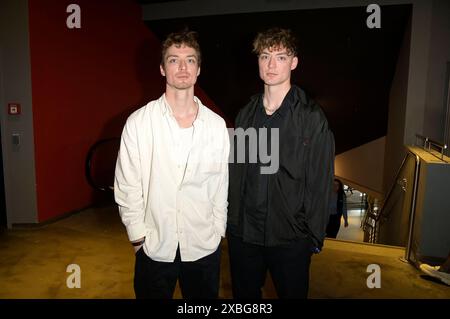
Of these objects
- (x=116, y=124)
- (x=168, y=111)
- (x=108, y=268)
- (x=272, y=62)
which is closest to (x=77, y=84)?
(x=116, y=124)

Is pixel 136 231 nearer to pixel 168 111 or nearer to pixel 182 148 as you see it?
pixel 182 148

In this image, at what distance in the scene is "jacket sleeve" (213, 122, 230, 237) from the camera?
1.95m

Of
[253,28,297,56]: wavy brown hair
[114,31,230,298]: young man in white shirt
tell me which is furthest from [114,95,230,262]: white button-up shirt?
[253,28,297,56]: wavy brown hair

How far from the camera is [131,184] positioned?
1.85m

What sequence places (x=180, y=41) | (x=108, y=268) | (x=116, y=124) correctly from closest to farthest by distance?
(x=180, y=41) → (x=108, y=268) → (x=116, y=124)

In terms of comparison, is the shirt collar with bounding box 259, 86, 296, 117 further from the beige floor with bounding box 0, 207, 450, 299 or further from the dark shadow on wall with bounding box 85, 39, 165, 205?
the dark shadow on wall with bounding box 85, 39, 165, 205

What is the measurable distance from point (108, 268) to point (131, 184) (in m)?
1.83

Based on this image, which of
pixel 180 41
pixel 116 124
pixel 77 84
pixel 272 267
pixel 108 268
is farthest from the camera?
pixel 116 124

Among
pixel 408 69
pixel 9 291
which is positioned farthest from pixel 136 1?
pixel 9 291

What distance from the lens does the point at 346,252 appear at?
3.71m

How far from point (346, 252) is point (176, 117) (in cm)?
259

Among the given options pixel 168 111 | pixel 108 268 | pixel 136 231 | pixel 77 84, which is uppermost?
pixel 77 84

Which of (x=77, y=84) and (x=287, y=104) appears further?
(x=77, y=84)
